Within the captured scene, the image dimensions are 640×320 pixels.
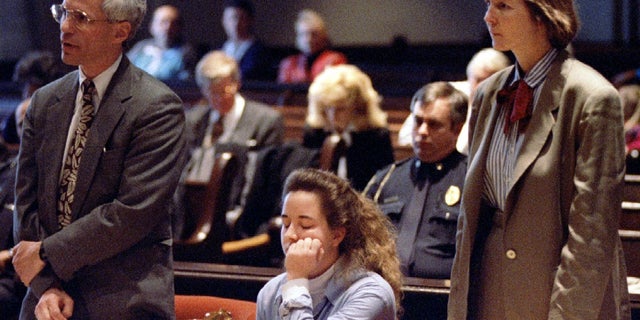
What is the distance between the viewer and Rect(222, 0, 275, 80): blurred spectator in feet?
26.1

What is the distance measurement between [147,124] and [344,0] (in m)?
7.13

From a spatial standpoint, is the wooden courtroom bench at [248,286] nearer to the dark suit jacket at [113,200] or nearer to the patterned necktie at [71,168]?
the dark suit jacket at [113,200]

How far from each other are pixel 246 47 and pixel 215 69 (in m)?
2.03

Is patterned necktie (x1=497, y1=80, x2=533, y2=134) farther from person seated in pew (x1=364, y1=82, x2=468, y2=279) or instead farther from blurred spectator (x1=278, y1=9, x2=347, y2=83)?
blurred spectator (x1=278, y1=9, x2=347, y2=83)

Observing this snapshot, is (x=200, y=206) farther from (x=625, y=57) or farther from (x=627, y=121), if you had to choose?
(x=625, y=57)

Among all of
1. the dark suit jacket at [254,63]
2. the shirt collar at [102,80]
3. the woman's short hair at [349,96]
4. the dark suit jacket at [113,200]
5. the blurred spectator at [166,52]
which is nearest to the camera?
the dark suit jacket at [113,200]

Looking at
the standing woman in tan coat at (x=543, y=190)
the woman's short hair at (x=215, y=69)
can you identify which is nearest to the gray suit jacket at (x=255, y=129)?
the woman's short hair at (x=215, y=69)

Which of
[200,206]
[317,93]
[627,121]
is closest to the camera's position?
A: [200,206]

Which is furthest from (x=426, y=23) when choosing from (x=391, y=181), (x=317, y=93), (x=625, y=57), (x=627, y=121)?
(x=391, y=181)

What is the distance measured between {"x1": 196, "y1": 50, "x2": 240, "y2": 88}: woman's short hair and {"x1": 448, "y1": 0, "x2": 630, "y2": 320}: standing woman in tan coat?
11.8 ft

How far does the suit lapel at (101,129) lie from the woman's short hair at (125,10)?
0.13 meters

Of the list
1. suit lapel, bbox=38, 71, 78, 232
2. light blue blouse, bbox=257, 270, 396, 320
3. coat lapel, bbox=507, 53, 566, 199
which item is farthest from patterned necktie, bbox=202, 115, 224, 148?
coat lapel, bbox=507, 53, 566, 199

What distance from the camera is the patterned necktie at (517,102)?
A: 2.37 meters

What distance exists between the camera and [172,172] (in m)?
2.60
